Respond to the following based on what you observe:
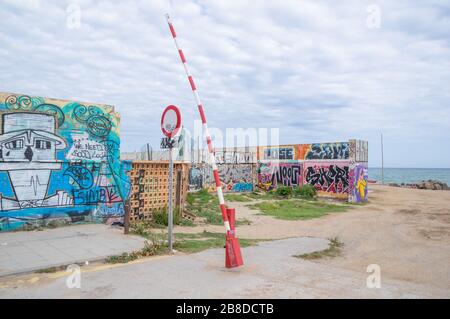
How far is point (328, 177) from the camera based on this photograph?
83.0 feet

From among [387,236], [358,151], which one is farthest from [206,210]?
[358,151]

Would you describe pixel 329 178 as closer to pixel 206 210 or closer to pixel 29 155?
pixel 206 210

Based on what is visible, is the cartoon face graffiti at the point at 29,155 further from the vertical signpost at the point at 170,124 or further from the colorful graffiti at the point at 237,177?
the colorful graffiti at the point at 237,177

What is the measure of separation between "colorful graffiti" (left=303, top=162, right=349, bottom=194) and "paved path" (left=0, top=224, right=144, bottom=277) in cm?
1766

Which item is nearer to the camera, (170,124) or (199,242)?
(170,124)


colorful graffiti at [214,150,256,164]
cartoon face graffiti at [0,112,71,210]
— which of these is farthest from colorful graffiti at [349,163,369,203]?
cartoon face graffiti at [0,112,71,210]

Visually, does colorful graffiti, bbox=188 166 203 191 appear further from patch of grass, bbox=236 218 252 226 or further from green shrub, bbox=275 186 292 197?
patch of grass, bbox=236 218 252 226

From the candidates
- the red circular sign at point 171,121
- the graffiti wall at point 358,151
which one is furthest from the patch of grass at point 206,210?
the graffiti wall at point 358,151

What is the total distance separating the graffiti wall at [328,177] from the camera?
24.2 m

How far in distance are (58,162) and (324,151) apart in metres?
19.3

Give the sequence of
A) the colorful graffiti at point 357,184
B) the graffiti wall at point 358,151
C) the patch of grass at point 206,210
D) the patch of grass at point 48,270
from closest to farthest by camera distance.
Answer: the patch of grass at point 48,270 → the patch of grass at point 206,210 → the colorful graffiti at point 357,184 → the graffiti wall at point 358,151

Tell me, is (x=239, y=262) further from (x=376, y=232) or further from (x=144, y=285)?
(x=376, y=232)

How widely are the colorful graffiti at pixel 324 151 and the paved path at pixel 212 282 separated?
18.4m
